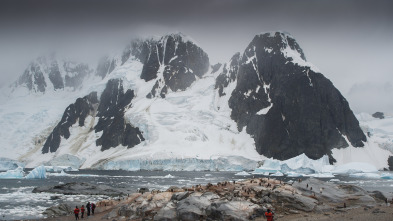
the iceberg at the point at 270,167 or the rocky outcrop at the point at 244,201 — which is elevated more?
the iceberg at the point at 270,167

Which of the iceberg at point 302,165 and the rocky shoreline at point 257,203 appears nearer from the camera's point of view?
the rocky shoreline at point 257,203

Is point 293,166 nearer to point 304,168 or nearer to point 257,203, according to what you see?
point 304,168

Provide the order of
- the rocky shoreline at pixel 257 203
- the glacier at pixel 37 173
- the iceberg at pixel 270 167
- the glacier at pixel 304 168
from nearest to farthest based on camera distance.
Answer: the rocky shoreline at pixel 257 203
the glacier at pixel 37 173
the glacier at pixel 304 168
the iceberg at pixel 270 167

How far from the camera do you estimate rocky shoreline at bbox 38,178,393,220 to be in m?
36.6

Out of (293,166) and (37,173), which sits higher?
(293,166)

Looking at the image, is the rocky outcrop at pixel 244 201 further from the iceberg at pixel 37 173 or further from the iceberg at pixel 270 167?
the iceberg at pixel 270 167

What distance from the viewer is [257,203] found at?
40000 mm

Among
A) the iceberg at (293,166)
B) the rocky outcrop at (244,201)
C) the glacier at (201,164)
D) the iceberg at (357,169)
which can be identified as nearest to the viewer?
the rocky outcrop at (244,201)

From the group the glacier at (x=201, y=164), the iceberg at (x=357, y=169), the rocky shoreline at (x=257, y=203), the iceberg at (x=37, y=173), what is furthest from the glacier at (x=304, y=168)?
the rocky shoreline at (x=257, y=203)

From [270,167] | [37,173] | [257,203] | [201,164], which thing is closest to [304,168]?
[270,167]

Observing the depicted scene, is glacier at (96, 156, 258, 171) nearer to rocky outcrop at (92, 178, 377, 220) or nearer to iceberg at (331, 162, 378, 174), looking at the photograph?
iceberg at (331, 162, 378, 174)

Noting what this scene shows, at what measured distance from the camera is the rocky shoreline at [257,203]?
120 feet

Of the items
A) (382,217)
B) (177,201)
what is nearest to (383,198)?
(382,217)

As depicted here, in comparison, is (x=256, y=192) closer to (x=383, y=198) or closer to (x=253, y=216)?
(x=253, y=216)
